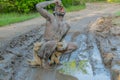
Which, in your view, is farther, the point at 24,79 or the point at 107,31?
the point at 107,31

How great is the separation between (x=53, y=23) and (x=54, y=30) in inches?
7.1

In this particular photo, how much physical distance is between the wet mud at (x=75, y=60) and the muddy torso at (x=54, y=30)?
74 centimetres

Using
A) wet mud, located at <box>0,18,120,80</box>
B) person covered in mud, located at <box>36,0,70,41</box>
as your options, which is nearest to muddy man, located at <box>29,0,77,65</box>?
person covered in mud, located at <box>36,0,70,41</box>

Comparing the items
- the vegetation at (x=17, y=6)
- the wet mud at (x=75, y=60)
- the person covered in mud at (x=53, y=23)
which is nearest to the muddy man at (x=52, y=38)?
the person covered in mud at (x=53, y=23)

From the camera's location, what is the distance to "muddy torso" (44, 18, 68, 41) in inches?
359

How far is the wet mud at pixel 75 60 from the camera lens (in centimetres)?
826

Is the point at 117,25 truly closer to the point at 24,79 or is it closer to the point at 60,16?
the point at 60,16

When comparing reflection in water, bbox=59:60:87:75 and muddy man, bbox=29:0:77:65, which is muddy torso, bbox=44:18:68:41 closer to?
muddy man, bbox=29:0:77:65

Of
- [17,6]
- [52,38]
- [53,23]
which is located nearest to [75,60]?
[52,38]

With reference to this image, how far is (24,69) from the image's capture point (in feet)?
28.8

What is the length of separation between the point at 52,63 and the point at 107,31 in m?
5.91

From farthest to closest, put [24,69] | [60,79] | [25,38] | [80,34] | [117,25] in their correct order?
[117,25] < [80,34] < [25,38] < [24,69] < [60,79]

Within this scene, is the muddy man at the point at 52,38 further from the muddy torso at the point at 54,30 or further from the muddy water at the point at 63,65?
the muddy water at the point at 63,65

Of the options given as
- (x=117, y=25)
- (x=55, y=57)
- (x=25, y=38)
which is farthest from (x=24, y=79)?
(x=117, y=25)
